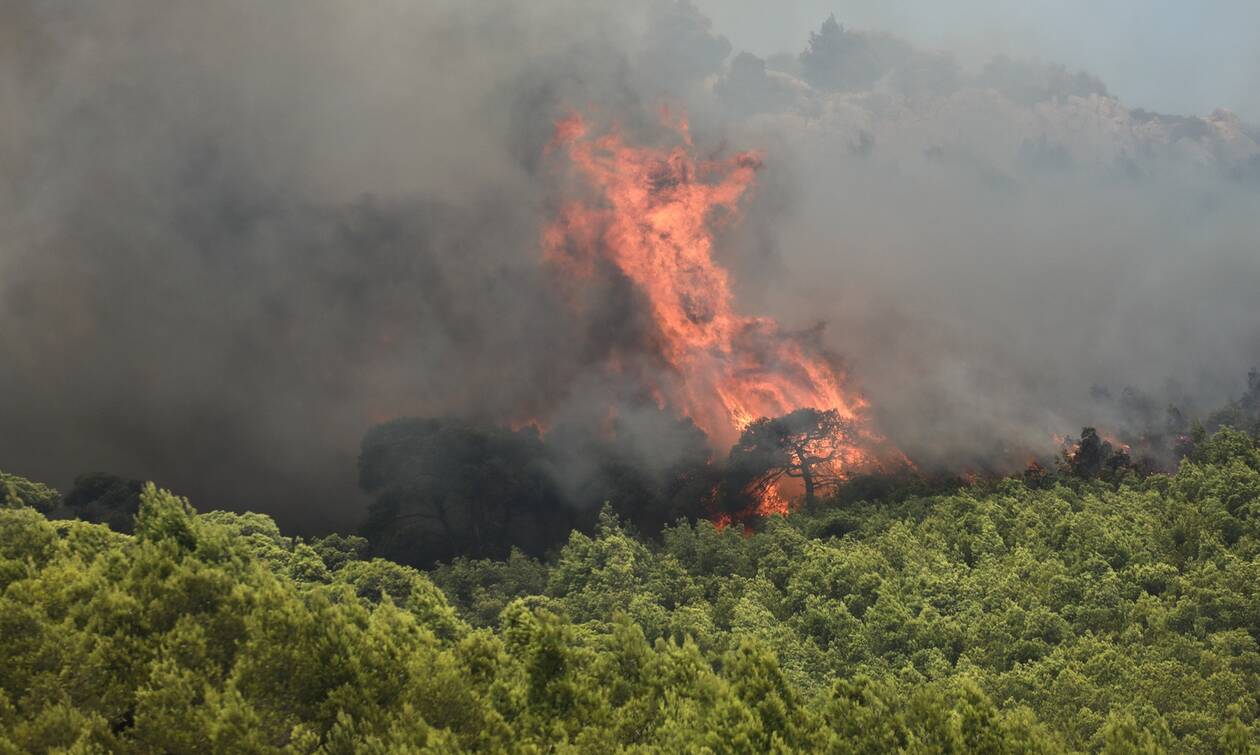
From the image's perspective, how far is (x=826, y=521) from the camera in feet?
364

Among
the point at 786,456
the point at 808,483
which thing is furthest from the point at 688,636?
the point at 786,456

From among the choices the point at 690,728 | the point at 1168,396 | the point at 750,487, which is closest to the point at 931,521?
the point at 750,487

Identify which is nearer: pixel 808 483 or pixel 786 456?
pixel 808 483

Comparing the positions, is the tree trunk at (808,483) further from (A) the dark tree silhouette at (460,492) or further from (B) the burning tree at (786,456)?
(A) the dark tree silhouette at (460,492)

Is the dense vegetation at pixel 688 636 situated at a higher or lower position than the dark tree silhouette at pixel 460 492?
lower

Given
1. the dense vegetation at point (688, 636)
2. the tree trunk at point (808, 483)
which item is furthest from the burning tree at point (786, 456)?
the dense vegetation at point (688, 636)

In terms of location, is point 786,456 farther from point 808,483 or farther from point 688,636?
point 688,636

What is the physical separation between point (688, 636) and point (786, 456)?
263ft

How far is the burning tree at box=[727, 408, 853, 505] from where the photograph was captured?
12769cm

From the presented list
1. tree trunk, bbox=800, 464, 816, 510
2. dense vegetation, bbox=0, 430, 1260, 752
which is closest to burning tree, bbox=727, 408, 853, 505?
tree trunk, bbox=800, 464, 816, 510

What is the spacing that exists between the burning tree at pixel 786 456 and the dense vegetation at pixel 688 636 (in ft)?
65.6

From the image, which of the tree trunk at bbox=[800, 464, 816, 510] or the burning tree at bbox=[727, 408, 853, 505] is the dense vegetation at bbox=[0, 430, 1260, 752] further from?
the burning tree at bbox=[727, 408, 853, 505]

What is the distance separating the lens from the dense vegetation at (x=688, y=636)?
37.3 m

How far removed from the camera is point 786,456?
12900cm
